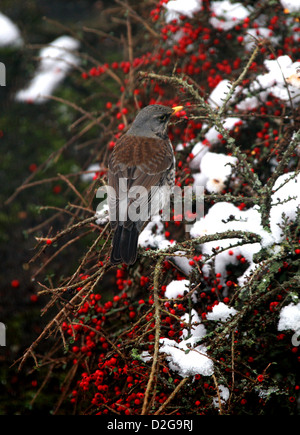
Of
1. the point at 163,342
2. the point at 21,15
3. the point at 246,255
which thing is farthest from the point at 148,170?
the point at 21,15

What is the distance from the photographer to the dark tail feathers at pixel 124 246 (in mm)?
2447

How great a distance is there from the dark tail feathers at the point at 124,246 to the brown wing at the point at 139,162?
260mm

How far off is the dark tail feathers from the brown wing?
0.85 feet

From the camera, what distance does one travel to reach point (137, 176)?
2.96 meters

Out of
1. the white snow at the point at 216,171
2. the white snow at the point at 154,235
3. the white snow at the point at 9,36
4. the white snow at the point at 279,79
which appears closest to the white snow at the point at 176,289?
the white snow at the point at 154,235

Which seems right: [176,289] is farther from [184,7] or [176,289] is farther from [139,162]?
[184,7]

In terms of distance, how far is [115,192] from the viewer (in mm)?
2826

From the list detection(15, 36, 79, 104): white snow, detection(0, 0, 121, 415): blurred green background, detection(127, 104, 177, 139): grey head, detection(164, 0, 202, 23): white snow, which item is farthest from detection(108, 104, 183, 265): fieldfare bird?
detection(15, 36, 79, 104): white snow

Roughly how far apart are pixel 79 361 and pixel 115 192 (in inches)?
38.2

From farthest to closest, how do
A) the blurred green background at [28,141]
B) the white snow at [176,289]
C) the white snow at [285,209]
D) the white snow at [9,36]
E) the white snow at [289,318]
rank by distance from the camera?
the white snow at [9,36]
the blurred green background at [28,141]
the white snow at [176,289]
the white snow at [285,209]
the white snow at [289,318]

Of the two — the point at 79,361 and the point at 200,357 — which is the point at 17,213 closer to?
the point at 79,361

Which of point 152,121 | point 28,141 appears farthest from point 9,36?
point 152,121

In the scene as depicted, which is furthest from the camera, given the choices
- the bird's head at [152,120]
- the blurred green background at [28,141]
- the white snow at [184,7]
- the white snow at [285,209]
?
the blurred green background at [28,141]

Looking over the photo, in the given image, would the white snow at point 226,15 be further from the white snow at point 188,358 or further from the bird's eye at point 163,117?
the white snow at point 188,358
